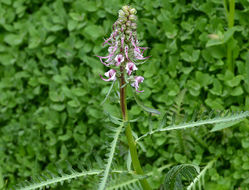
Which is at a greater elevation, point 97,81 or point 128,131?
point 128,131

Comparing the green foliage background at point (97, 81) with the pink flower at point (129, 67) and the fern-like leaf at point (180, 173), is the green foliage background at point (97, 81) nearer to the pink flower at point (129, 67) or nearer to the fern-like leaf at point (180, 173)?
the pink flower at point (129, 67)

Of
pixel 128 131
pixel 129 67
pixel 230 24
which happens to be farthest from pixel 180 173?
pixel 230 24

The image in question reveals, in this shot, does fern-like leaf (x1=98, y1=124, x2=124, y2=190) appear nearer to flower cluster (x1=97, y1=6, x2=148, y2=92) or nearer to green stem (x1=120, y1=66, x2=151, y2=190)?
green stem (x1=120, y1=66, x2=151, y2=190)

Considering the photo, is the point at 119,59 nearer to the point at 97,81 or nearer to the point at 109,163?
the point at 109,163

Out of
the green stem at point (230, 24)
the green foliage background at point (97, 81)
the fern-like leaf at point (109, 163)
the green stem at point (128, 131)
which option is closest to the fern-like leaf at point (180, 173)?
the green stem at point (128, 131)

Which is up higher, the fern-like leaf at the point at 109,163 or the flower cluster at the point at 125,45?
the flower cluster at the point at 125,45

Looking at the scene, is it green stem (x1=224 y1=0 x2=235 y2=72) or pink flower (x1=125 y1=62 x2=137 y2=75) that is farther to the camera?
green stem (x1=224 y1=0 x2=235 y2=72)

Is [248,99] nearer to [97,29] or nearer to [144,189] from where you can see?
[144,189]

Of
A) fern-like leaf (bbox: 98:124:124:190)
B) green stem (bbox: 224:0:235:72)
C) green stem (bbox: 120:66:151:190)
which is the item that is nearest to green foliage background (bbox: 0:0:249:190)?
green stem (bbox: 224:0:235:72)
